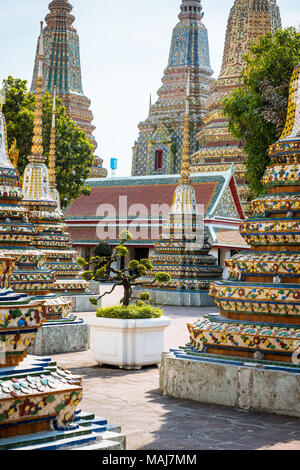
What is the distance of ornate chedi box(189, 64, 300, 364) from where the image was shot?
255 inches

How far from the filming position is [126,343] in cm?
846

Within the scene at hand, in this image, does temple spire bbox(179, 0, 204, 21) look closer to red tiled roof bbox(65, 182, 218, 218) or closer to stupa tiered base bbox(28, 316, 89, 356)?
red tiled roof bbox(65, 182, 218, 218)

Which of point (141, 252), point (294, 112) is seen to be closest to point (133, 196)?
point (141, 252)

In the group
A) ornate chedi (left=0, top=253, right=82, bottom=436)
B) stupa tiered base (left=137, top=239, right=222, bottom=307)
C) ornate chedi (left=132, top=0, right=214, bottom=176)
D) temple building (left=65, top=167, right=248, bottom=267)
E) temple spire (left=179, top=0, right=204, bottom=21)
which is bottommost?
ornate chedi (left=0, top=253, right=82, bottom=436)

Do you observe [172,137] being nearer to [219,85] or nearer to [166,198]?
[219,85]

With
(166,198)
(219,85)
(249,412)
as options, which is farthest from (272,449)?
(219,85)

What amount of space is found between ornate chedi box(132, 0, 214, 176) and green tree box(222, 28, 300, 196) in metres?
20.3

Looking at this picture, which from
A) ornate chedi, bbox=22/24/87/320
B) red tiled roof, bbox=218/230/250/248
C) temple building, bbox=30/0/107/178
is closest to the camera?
ornate chedi, bbox=22/24/87/320

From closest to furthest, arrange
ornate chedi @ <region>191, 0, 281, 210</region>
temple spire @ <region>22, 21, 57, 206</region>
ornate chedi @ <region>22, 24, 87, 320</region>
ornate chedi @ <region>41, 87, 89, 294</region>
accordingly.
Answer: temple spire @ <region>22, 21, 57, 206</region>
ornate chedi @ <region>22, 24, 87, 320</region>
ornate chedi @ <region>41, 87, 89, 294</region>
ornate chedi @ <region>191, 0, 281, 210</region>

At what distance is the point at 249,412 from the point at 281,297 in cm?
118

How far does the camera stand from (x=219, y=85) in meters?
35.3

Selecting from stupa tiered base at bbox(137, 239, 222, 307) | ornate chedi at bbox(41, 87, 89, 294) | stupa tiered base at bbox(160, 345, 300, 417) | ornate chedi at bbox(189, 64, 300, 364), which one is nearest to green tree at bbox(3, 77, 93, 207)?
stupa tiered base at bbox(137, 239, 222, 307)

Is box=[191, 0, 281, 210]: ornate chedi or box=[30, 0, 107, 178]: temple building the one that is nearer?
box=[191, 0, 281, 210]: ornate chedi

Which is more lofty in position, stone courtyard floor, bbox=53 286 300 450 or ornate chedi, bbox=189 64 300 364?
ornate chedi, bbox=189 64 300 364
